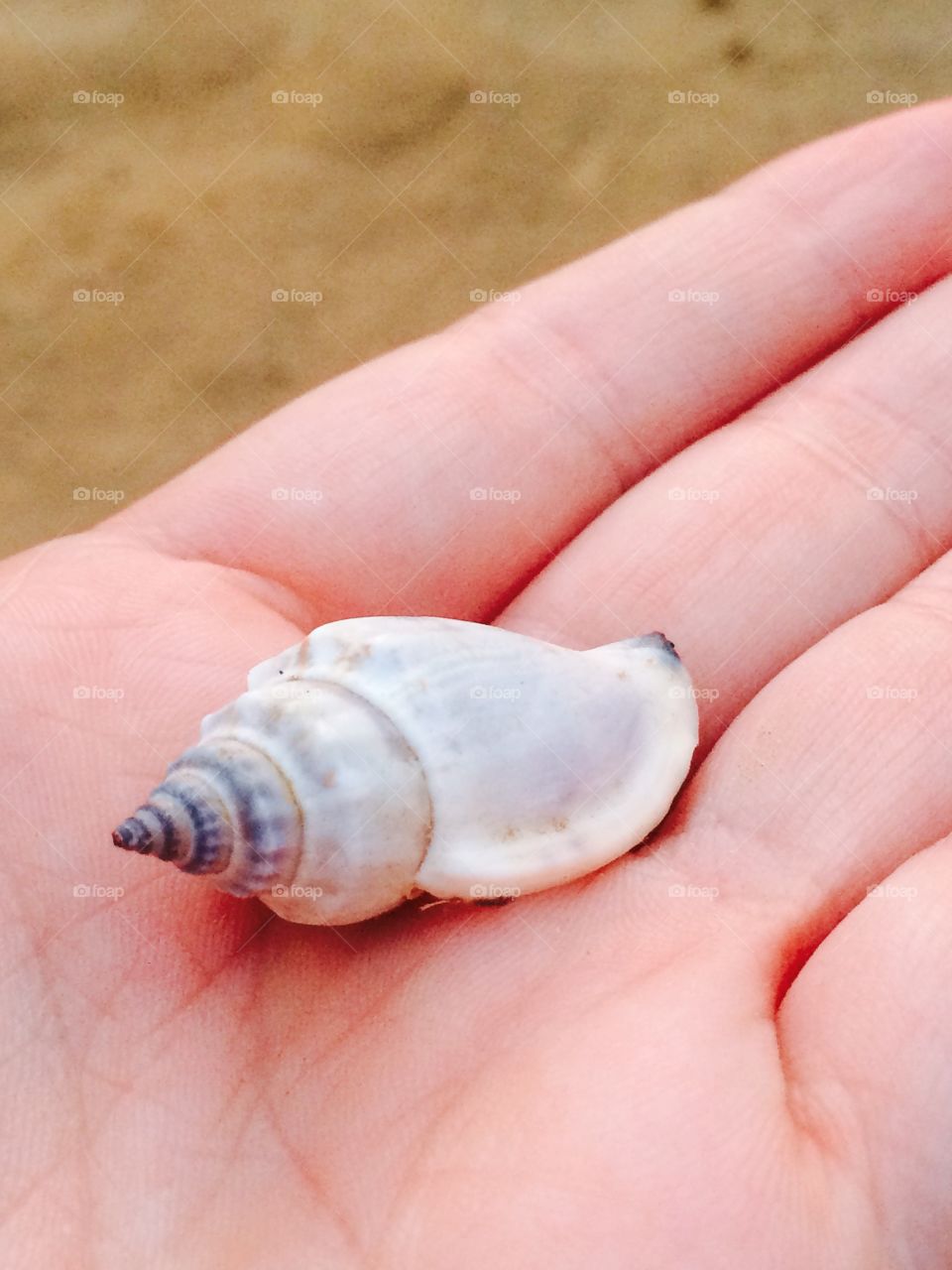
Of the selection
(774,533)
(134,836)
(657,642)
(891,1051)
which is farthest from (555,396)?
(891,1051)

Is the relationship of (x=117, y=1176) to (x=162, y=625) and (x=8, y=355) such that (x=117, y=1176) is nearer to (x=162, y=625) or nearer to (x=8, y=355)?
(x=162, y=625)

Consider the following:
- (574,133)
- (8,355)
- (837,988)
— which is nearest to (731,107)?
(574,133)

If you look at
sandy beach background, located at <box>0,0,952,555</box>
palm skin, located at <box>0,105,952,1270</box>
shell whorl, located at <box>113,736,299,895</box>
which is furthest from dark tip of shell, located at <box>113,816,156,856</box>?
sandy beach background, located at <box>0,0,952,555</box>

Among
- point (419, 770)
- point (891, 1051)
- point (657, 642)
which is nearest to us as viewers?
point (891, 1051)

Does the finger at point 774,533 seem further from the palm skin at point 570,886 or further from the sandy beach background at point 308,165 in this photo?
the sandy beach background at point 308,165

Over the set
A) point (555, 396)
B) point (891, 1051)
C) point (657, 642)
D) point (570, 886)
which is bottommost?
point (570, 886)

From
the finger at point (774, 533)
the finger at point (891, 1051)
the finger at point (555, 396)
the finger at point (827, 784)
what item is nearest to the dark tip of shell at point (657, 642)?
the finger at point (774, 533)

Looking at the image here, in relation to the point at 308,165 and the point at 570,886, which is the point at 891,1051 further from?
the point at 308,165
